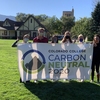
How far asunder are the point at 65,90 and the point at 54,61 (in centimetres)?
117

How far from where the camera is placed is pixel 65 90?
7.20 metres

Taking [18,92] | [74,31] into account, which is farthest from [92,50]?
[74,31]

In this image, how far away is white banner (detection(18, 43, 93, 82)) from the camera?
7734 millimetres

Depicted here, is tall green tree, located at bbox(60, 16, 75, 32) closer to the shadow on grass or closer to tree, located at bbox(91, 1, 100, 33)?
tree, located at bbox(91, 1, 100, 33)

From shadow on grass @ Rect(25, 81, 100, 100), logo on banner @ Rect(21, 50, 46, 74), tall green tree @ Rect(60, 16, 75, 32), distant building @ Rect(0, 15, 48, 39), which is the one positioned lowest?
shadow on grass @ Rect(25, 81, 100, 100)

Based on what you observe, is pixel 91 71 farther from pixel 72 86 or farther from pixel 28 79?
pixel 28 79

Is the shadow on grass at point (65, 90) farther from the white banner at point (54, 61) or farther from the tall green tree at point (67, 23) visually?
the tall green tree at point (67, 23)

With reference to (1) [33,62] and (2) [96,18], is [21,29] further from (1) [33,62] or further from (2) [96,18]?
(1) [33,62]

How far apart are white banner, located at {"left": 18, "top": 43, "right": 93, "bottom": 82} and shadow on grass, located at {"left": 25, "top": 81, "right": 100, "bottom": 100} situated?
0.87 ft

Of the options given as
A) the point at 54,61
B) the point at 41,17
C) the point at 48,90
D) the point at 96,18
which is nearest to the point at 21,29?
the point at 96,18

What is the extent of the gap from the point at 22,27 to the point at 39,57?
6541cm

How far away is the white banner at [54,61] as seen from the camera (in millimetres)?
7734

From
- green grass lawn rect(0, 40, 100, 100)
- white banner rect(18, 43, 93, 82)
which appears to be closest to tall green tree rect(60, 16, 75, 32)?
white banner rect(18, 43, 93, 82)

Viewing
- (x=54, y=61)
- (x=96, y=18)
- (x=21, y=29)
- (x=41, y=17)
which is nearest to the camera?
(x=54, y=61)
